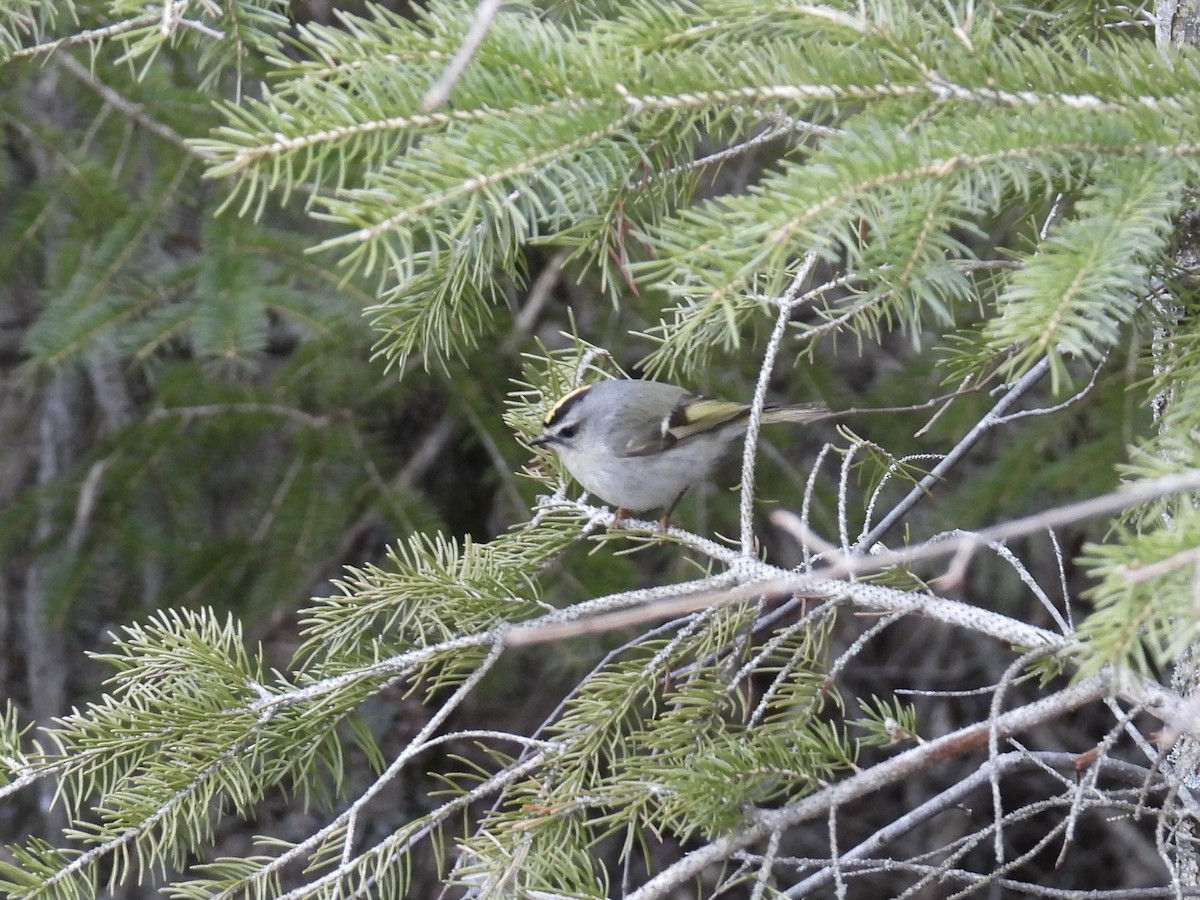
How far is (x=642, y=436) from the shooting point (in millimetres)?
2969

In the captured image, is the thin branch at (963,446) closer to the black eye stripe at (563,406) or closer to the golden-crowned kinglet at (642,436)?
the golden-crowned kinglet at (642,436)

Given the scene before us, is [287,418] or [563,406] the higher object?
[563,406]

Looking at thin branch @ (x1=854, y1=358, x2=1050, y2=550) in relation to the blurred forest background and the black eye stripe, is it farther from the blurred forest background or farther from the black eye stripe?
the black eye stripe

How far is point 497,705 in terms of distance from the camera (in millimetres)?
4215

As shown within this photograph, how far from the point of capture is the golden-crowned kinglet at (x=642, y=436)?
7.68 ft

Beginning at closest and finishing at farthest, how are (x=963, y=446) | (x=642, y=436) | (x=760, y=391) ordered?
1. (x=760, y=391)
2. (x=963, y=446)
3. (x=642, y=436)

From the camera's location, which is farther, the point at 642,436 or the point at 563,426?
the point at 642,436

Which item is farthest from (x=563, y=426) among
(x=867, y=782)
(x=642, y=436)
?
(x=867, y=782)

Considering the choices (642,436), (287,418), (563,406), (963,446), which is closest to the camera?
(963,446)

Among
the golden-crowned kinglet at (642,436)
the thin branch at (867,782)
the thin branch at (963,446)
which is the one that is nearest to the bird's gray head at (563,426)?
the golden-crowned kinglet at (642,436)

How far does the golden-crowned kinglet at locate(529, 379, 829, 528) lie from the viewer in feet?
7.68

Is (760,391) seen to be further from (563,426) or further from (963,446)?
(563,426)

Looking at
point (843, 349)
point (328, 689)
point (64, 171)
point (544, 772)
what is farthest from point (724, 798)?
point (843, 349)

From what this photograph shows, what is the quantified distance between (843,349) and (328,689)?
10.6 feet
